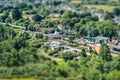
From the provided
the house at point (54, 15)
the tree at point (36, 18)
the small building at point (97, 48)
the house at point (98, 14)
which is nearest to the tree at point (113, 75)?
the small building at point (97, 48)

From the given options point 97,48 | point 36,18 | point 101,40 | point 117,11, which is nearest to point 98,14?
point 117,11

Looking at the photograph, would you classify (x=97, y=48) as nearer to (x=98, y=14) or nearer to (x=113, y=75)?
(x=113, y=75)

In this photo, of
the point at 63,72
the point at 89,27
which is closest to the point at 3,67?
the point at 63,72

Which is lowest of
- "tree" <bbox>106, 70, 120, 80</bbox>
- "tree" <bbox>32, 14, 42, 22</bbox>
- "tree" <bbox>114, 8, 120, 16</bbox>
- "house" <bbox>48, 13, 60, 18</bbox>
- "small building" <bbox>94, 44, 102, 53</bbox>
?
"tree" <bbox>114, 8, 120, 16</bbox>

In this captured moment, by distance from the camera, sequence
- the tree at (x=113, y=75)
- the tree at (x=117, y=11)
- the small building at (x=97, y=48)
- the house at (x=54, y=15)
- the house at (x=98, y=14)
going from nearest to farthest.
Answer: the tree at (x=113, y=75), the small building at (x=97, y=48), the house at (x=54, y=15), the house at (x=98, y=14), the tree at (x=117, y=11)

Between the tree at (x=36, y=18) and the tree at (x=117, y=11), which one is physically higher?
the tree at (x=36, y=18)

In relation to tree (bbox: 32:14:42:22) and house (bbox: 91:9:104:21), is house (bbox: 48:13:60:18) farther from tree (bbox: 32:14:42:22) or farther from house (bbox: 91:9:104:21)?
house (bbox: 91:9:104:21)

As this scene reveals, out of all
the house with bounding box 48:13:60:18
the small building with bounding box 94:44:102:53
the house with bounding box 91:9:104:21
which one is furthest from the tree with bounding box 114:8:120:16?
the small building with bounding box 94:44:102:53

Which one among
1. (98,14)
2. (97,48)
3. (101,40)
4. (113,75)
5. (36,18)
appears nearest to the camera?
(113,75)

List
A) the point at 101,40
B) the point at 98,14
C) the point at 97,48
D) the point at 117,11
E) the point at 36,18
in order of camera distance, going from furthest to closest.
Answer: the point at 117,11 < the point at 98,14 < the point at 36,18 < the point at 101,40 < the point at 97,48

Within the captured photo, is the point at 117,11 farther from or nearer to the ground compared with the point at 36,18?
nearer to the ground

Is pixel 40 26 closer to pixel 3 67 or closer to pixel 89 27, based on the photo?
pixel 89 27

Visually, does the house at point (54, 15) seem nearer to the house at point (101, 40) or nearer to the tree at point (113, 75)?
the house at point (101, 40)
